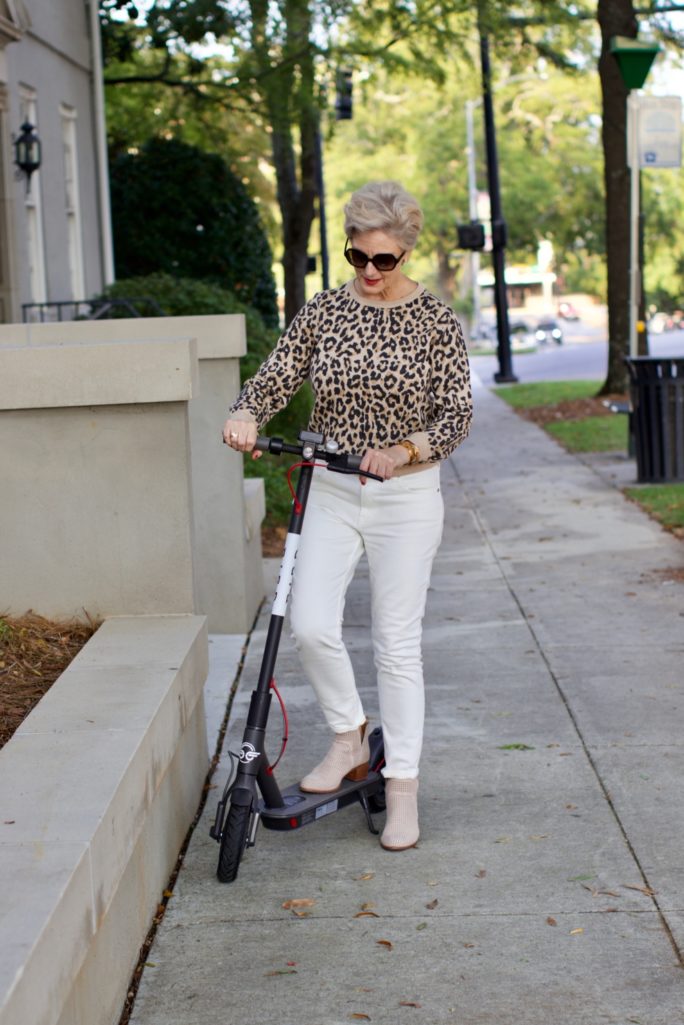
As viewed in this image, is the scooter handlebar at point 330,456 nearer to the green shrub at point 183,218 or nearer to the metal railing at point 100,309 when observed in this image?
the metal railing at point 100,309

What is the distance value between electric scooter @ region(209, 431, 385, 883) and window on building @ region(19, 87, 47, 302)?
11.5 meters

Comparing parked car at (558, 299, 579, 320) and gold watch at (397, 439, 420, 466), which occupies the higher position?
parked car at (558, 299, 579, 320)

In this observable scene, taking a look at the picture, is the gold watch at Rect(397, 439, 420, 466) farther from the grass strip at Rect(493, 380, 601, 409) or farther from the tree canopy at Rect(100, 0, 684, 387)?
the grass strip at Rect(493, 380, 601, 409)

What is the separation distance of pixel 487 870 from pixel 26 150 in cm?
1153

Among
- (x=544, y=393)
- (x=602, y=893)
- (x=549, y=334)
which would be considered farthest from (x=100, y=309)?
(x=549, y=334)

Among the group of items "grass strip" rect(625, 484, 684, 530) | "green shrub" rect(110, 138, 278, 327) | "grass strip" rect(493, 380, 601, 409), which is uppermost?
"green shrub" rect(110, 138, 278, 327)

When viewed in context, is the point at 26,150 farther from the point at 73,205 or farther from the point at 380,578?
the point at 380,578

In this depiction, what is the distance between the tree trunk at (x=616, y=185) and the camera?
21.4 meters

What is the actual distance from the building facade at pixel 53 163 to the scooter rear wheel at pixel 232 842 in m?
10.2

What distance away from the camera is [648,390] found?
41.2ft

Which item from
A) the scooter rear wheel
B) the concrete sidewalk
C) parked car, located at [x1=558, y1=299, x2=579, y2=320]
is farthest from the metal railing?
→ parked car, located at [x1=558, y1=299, x2=579, y2=320]

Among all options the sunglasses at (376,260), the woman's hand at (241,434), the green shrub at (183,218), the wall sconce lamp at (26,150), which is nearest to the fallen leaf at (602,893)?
the woman's hand at (241,434)

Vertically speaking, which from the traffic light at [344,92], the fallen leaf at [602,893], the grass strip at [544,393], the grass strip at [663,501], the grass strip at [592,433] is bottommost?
the fallen leaf at [602,893]

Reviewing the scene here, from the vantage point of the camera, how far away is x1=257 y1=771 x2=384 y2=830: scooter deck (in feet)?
14.7
